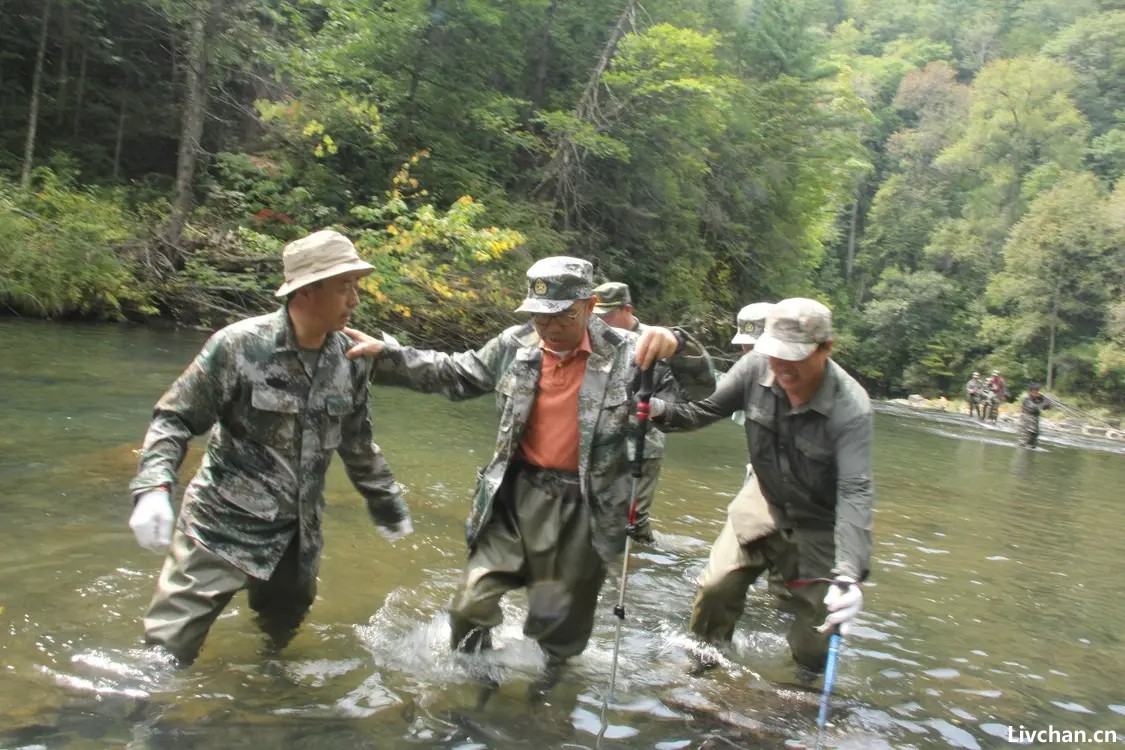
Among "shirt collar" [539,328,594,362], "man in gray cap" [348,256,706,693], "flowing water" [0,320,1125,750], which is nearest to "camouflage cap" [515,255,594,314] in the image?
"man in gray cap" [348,256,706,693]

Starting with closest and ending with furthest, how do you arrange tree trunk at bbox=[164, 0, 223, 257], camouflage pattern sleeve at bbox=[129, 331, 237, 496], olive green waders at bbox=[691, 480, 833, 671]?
camouflage pattern sleeve at bbox=[129, 331, 237, 496]
olive green waders at bbox=[691, 480, 833, 671]
tree trunk at bbox=[164, 0, 223, 257]

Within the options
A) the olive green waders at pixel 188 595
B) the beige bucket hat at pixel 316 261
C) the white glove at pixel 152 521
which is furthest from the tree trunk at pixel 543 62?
the white glove at pixel 152 521

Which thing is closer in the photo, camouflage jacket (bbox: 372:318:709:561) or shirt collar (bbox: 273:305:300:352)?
shirt collar (bbox: 273:305:300:352)

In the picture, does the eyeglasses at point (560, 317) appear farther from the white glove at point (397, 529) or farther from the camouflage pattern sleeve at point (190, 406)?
the camouflage pattern sleeve at point (190, 406)

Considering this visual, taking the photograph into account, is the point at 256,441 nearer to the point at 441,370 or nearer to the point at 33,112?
the point at 441,370

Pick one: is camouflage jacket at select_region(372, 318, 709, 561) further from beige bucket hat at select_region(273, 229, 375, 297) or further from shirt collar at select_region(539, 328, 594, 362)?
beige bucket hat at select_region(273, 229, 375, 297)

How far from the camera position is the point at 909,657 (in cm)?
583

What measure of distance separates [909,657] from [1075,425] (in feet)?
112

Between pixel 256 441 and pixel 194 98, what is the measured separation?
56.3 ft

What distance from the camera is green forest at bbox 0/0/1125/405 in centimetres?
1816

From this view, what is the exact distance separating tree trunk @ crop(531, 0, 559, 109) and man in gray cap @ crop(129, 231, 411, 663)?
23.7 metres

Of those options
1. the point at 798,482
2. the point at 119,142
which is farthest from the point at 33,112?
the point at 798,482

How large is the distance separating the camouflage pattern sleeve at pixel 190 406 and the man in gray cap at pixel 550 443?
647 mm

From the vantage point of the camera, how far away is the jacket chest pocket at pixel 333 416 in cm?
371
